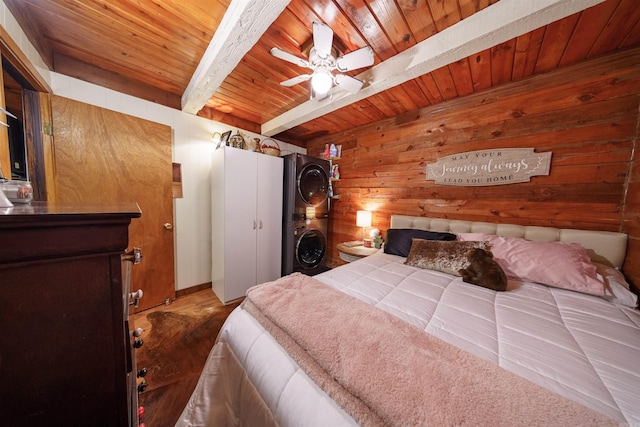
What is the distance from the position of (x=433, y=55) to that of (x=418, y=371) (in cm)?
182

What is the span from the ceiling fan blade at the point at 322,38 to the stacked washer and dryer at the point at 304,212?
1.35 metres

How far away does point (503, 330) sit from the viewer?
36.7 inches

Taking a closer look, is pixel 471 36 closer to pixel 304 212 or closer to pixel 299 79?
pixel 299 79

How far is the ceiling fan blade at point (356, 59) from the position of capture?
4.43ft

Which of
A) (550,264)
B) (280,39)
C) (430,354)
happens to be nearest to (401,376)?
(430,354)

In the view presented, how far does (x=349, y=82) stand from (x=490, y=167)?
159 cm

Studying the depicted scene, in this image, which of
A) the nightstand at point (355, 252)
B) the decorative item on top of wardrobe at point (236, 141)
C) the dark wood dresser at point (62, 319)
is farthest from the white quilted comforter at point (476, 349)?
the decorative item on top of wardrobe at point (236, 141)

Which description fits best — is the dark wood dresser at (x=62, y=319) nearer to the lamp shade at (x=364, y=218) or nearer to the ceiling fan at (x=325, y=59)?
the ceiling fan at (x=325, y=59)

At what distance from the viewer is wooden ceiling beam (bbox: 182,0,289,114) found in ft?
3.63

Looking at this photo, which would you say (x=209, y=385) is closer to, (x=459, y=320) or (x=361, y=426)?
(x=361, y=426)

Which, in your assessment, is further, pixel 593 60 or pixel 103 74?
pixel 103 74

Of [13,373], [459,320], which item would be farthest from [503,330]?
[13,373]

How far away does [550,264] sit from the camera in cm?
141

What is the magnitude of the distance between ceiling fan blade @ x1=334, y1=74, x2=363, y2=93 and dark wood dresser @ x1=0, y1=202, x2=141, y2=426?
1637 mm
